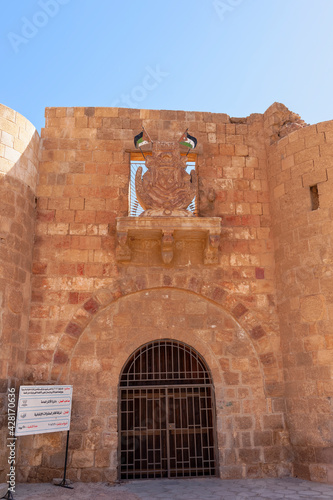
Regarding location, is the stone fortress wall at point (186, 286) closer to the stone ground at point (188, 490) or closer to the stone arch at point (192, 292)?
the stone arch at point (192, 292)

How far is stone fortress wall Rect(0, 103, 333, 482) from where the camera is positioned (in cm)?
718

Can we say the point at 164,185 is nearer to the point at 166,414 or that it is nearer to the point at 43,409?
the point at 166,414

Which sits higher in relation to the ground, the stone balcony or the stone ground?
the stone balcony

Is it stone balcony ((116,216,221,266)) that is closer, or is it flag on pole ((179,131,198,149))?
stone balcony ((116,216,221,266))

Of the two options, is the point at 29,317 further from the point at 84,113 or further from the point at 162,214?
the point at 84,113

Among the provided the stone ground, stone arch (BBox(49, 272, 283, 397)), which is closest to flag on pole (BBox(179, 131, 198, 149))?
stone arch (BBox(49, 272, 283, 397))

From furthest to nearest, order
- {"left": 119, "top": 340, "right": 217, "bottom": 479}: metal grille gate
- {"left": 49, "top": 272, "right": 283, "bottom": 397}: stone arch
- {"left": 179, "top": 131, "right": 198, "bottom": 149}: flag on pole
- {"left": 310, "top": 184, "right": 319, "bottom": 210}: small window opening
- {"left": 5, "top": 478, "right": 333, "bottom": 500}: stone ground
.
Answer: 1. {"left": 179, "top": 131, "right": 198, "bottom": 149}: flag on pole
2. {"left": 310, "top": 184, "right": 319, "bottom": 210}: small window opening
3. {"left": 49, "top": 272, "right": 283, "bottom": 397}: stone arch
4. {"left": 119, "top": 340, "right": 217, "bottom": 479}: metal grille gate
5. {"left": 5, "top": 478, "right": 333, "bottom": 500}: stone ground

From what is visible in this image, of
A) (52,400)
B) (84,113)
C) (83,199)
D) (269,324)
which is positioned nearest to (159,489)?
(52,400)

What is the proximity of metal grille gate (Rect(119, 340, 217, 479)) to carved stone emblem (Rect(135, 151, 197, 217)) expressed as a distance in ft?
8.11

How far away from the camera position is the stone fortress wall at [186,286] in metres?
7.18

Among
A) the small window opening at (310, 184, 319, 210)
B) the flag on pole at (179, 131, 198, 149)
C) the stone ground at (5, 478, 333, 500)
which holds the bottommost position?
the stone ground at (5, 478, 333, 500)

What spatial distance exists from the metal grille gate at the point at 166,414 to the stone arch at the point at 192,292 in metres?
0.96

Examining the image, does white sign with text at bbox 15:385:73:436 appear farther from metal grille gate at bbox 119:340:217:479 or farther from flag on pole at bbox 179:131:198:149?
flag on pole at bbox 179:131:198:149

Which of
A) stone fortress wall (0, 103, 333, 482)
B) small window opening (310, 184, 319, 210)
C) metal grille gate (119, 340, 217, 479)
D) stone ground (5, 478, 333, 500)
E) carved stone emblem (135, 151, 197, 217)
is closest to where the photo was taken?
stone ground (5, 478, 333, 500)
